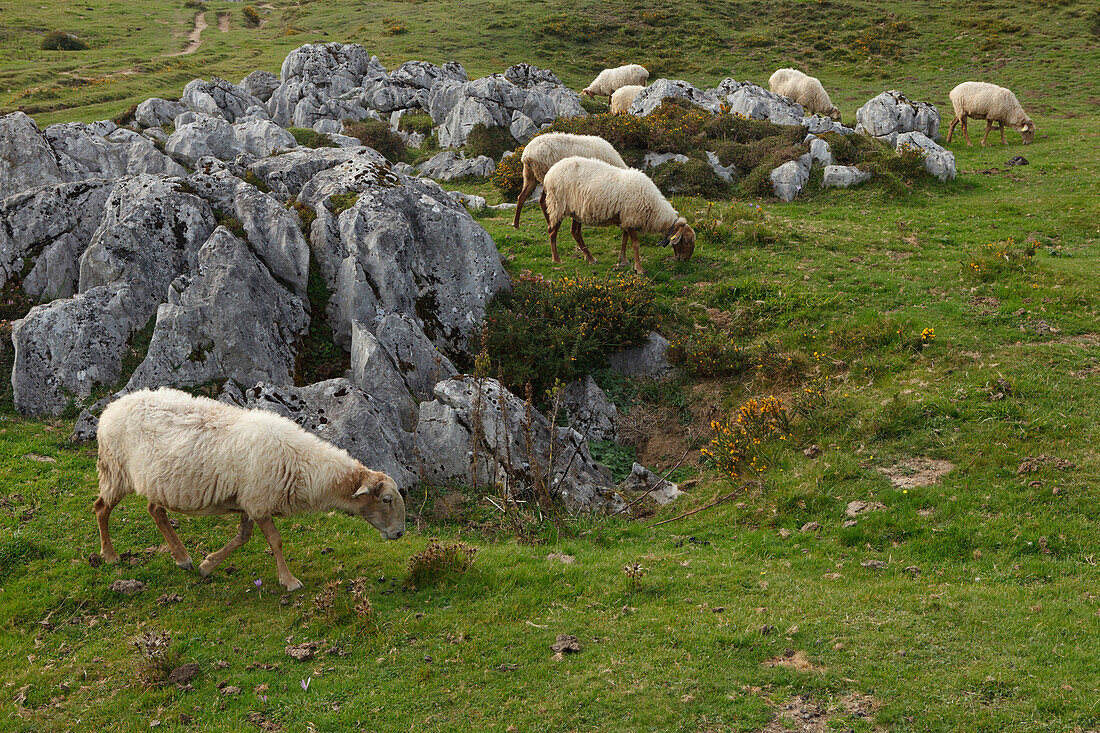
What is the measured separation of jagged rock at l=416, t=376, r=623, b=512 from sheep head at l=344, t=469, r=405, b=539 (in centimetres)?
207

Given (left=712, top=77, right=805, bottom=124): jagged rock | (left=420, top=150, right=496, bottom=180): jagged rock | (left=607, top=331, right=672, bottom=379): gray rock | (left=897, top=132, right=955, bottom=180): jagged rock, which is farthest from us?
(left=712, top=77, right=805, bottom=124): jagged rock

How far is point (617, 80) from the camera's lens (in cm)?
4325

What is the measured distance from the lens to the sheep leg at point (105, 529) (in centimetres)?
941

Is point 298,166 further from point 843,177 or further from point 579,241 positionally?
point 843,177

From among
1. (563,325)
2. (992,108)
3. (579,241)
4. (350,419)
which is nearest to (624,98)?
(992,108)

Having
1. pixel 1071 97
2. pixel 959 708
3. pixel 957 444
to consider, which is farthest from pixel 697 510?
pixel 1071 97

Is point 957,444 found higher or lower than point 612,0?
lower

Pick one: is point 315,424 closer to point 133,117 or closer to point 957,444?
point 957,444

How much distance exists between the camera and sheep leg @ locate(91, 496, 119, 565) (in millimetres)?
9406

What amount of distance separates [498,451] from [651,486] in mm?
3101

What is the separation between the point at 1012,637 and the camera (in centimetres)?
724

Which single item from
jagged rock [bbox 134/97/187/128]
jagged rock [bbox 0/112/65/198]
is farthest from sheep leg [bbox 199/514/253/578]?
jagged rock [bbox 134/97/187/128]

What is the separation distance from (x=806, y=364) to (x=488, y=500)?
780 cm

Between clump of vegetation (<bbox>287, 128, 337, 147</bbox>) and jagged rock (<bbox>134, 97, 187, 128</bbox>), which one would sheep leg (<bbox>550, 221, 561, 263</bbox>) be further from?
jagged rock (<bbox>134, 97, 187, 128</bbox>)
